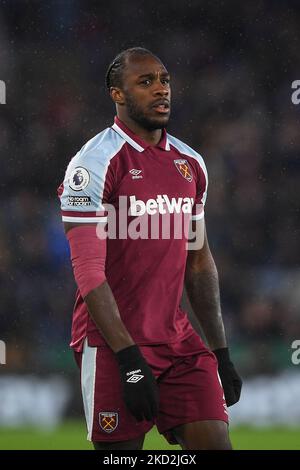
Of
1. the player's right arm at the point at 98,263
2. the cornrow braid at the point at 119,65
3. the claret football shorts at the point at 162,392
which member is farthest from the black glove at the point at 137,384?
the cornrow braid at the point at 119,65

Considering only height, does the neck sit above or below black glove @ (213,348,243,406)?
above

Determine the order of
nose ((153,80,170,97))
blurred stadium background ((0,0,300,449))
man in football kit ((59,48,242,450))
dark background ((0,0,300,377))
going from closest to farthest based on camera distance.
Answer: man in football kit ((59,48,242,450)) < nose ((153,80,170,97)) < blurred stadium background ((0,0,300,449)) < dark background ((0,0,300,377))

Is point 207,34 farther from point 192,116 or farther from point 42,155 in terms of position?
point 42,155

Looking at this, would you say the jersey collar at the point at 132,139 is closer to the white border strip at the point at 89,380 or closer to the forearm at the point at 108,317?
the forearm at the point at 108,317

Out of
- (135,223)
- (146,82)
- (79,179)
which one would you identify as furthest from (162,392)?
(146,82)

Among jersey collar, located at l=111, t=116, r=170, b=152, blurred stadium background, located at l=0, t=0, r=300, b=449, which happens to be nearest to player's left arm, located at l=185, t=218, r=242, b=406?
jersey collar, located at l=111, t=116, r=170, b=152

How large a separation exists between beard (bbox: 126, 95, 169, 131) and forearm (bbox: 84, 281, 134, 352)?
2.55 feet

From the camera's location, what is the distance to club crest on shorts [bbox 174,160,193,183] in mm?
4625

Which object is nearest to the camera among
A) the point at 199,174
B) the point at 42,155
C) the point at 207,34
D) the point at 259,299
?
the point at 199,174

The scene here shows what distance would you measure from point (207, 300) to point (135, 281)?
479 mm

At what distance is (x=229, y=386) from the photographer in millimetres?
4816

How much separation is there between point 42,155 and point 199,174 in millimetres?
6504

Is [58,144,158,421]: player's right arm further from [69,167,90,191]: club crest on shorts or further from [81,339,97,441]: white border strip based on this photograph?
[81,339,97,441]: white border strip
